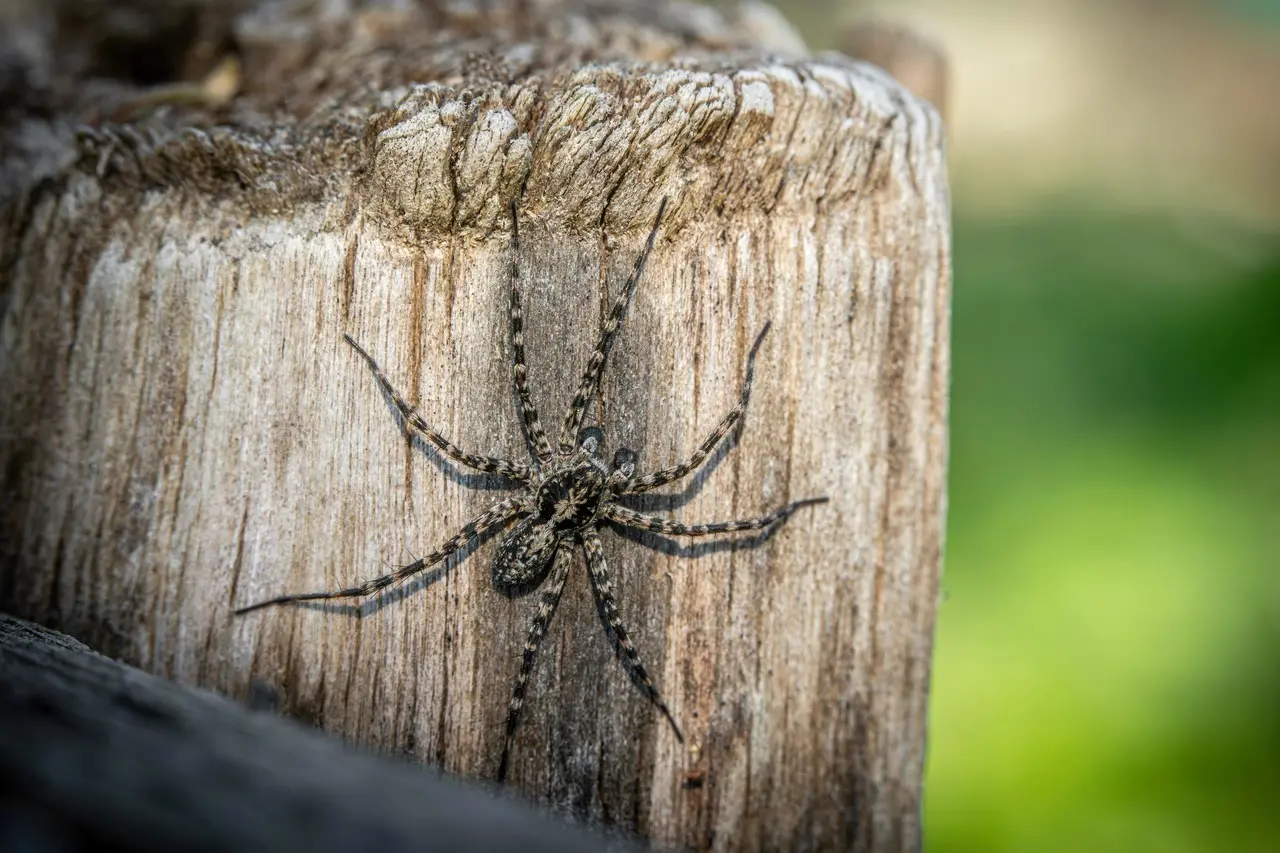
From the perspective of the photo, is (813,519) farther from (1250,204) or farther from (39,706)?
(1250,204)


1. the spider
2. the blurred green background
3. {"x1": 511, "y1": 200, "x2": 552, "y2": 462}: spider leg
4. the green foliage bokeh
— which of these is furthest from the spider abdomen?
the green foliage bokeh

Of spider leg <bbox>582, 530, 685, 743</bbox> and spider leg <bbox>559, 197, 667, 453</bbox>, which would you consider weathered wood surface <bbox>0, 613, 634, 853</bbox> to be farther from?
spider leg <bbox>559, 197, 667, 453</bbox>

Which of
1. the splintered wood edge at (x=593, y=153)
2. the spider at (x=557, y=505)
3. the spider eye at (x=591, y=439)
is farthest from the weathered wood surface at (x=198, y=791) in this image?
the splintered wood edge at (x=593, y=153)

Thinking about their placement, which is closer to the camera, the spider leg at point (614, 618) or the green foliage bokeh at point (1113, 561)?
the spider leg at point (614, 618)

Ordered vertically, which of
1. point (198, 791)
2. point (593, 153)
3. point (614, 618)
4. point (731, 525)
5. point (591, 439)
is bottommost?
point (198, 791)

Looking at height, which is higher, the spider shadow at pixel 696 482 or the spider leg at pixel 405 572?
the spider shadow at pixel 696 482

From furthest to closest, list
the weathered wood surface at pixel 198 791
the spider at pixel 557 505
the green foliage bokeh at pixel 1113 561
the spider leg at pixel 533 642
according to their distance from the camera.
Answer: the green foliage bokeh at pixel 1113 561 < the spider at pixel 557 505 < the spider leg at pixel 533 642 < the weathered wood surface at pixel 198 791

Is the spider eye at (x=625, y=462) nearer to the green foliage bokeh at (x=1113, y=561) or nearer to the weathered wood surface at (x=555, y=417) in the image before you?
the weathered wood surface at (x=555, y=417)

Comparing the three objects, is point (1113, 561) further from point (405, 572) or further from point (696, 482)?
point (405, 572)

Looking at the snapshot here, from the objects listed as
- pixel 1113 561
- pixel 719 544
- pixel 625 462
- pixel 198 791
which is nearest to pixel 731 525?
pixel 719 544
